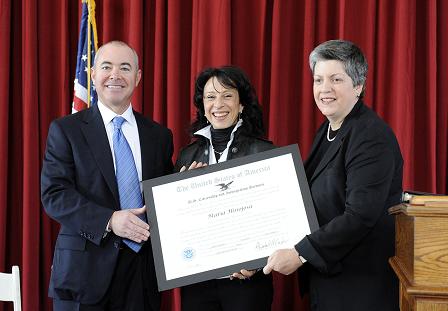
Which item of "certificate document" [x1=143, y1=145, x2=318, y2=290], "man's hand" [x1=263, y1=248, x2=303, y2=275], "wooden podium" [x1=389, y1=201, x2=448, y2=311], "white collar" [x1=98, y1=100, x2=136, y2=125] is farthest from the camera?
"white collar" [x1=98, y1=100, x2=136, y2=125]

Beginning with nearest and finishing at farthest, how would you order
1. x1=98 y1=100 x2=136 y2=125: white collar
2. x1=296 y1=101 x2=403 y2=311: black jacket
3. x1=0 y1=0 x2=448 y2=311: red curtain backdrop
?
x1=296 y1=101 x2=403 y2=311: black jacket
x1=98 y1=100 x2=136 y2=125: white collar
x1=0 y1=0 x2=448 y2=311: red curtain backdrop

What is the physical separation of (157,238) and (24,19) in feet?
6.43

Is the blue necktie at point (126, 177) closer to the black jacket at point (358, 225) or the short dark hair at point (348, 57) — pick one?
the black jacket at point (358, 225)

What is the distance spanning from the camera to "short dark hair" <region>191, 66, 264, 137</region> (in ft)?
8.84

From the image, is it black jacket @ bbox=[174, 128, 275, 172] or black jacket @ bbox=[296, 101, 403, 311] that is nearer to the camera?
black jacket @ bbox=[296, 101, 403, 311]

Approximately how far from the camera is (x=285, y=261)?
84.9 inches

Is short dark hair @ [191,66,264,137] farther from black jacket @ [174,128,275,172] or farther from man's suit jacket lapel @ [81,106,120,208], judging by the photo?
man's suit jacket lapel @ [81,106,120,208]

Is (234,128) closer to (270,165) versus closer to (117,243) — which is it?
(270,165)

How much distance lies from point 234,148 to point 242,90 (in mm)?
308

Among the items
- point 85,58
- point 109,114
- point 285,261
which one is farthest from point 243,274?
point 85,58

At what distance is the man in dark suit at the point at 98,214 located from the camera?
7.66 feet

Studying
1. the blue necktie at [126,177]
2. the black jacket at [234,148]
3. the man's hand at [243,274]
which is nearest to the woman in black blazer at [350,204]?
the man's hand at [243,274]

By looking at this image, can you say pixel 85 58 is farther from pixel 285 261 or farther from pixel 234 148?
pixel 285 261

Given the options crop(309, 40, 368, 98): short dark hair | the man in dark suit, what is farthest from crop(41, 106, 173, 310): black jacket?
crop(309, 40, 368, 98): short dark hair
